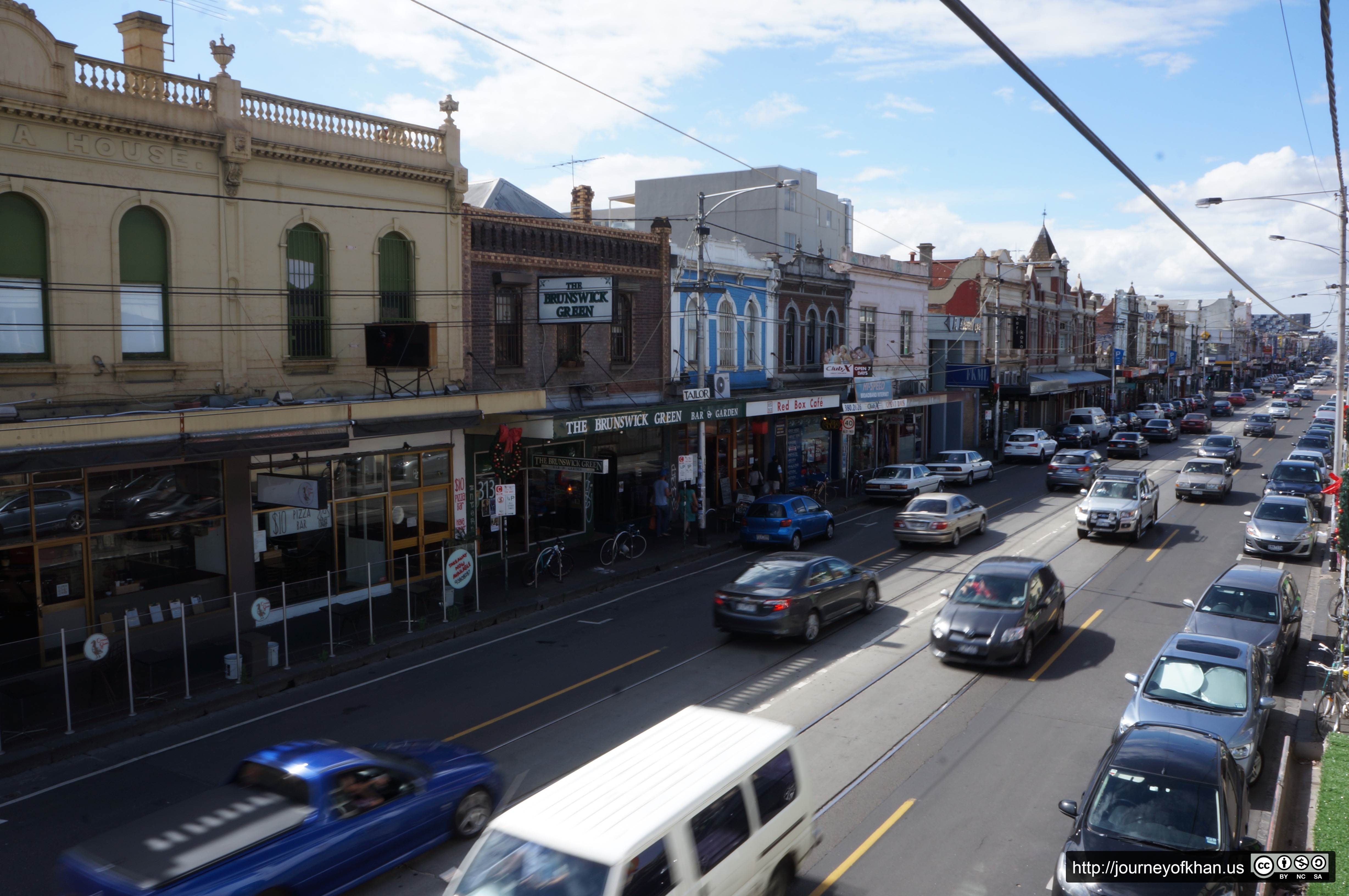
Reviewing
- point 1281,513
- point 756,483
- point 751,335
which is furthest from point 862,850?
point 751,335

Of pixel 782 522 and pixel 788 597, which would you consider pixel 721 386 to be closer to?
pixel 782 522

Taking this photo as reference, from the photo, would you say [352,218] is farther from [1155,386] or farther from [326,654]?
[1155,386]

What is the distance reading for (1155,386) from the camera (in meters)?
103

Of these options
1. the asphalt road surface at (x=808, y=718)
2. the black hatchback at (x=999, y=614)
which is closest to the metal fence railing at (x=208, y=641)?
the asphalt road surface at (x=808, y=718)

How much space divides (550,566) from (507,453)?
2.86 m

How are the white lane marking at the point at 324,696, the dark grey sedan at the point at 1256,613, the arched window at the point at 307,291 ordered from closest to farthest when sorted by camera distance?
the white lane marking at the point at 324,696
the dark grey sedan at the point at 1256,613
the arched window at the point at 307,291

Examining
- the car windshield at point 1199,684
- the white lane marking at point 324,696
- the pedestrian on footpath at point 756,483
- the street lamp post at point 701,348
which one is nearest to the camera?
the car windshield at point 1199,684

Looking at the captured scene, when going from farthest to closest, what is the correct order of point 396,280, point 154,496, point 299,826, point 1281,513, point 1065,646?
point 1281,513
point 396,280
point 154,496
point 1065,646
point 299,826

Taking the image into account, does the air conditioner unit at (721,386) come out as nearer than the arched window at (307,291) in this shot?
No

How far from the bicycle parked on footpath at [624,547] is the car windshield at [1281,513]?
16098mm

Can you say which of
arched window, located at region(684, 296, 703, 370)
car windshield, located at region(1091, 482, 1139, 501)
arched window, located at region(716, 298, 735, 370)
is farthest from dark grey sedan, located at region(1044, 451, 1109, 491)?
arched window, located at region(684, 296, 703, 370)

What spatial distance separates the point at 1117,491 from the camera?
87.6 ft

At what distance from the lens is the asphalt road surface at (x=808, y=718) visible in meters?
9.48

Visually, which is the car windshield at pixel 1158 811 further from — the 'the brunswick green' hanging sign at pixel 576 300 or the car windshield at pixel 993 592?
the 'the brunswick green' hanging sign at pixel 576 300
